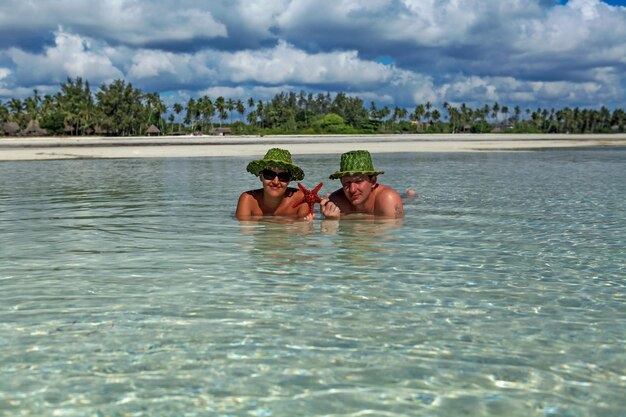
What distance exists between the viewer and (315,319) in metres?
4.14

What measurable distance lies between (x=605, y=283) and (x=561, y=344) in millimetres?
1741

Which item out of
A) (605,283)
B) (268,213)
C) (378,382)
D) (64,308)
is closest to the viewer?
(378,382)

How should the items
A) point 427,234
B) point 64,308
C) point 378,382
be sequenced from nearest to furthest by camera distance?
1. point 378,382
2. point 64,308
3. point 427,234

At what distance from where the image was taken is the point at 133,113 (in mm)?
116625

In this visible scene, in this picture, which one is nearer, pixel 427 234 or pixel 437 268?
pixel 437 268

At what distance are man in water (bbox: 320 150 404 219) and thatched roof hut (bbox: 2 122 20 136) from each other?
114305 millimetres

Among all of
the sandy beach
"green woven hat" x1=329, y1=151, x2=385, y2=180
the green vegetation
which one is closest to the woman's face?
"green woven hat" x1=329, y1=151, x2=385, y2=180

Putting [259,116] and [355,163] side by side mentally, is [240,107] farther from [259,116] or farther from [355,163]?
[355,163]

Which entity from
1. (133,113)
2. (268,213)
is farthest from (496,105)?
(268,213)

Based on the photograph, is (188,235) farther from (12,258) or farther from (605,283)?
(605,283)

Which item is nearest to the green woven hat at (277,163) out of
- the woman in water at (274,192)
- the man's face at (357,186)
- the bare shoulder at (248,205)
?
the woman in water at (274,192)

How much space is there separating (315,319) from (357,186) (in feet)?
14.1

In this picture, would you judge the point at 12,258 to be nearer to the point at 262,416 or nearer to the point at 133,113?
the point at 262,416

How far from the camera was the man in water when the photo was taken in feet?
25.7
